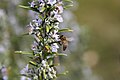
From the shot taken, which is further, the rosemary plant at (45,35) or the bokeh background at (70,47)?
the bokeh background at (70,47)

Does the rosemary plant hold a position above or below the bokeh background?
above

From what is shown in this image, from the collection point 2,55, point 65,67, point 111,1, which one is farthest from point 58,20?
point 111,1

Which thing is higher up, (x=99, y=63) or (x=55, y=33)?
(x=55, y=33)

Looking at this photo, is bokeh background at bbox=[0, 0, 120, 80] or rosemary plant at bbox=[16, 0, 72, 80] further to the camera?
bokeh background at bbox=[0, 0, 120, 80]

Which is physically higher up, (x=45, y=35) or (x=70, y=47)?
(x=45, y=35)

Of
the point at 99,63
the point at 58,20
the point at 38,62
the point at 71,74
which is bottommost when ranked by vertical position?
the point at 99,63

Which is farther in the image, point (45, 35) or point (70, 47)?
point (70, 47)

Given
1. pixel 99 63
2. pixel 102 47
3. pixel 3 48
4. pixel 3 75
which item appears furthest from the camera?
pixel 102 47

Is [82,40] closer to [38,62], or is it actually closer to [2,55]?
[2,55]
